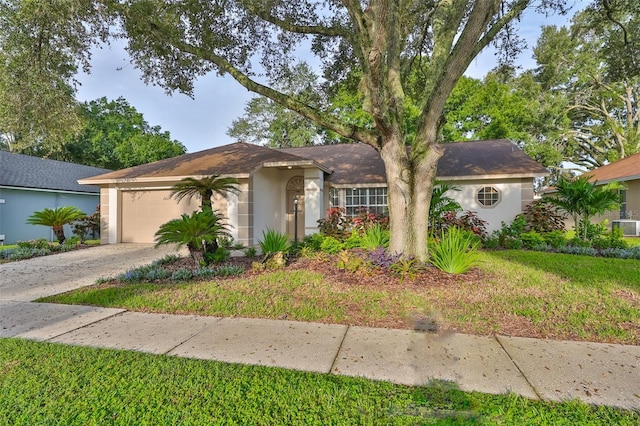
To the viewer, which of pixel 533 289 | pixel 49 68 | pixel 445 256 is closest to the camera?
pixel 533 289

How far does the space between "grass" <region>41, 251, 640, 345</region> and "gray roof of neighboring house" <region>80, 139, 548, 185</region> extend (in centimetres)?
525

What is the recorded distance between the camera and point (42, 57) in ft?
23.9

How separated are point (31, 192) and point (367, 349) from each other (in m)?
18.9

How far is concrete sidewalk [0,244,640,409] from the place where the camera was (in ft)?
8.75

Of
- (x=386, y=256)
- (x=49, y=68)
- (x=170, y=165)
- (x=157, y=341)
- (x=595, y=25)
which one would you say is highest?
(x=595, y=25)

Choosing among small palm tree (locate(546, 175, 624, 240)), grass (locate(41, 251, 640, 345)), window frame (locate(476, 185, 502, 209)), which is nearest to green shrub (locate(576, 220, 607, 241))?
small palm tree (locate(546, 175, 624, 240))

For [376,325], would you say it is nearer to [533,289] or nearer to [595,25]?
[533,289]

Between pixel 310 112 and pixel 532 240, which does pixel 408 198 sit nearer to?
pixel 310 112

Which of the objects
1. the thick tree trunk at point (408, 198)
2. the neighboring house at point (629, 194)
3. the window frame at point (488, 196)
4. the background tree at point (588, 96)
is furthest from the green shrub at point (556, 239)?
the background tree at point (588, 96)

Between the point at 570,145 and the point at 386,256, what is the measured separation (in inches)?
1139

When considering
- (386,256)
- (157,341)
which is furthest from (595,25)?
(157,341)

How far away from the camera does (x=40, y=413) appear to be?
2.25 m

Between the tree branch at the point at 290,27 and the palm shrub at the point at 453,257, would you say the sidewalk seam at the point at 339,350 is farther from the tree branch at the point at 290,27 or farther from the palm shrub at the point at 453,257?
the tree branch at the point at 290,27

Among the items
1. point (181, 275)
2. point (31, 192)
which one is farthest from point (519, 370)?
point (31, 192)
